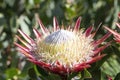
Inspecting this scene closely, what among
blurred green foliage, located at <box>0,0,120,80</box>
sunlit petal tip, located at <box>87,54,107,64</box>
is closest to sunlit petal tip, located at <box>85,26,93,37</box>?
sunlit petal tip, located at <box>87,54,107,64</box>

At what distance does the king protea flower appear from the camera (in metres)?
1.90

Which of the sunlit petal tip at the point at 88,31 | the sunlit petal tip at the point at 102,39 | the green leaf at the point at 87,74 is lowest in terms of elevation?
the green leaf at the point at 87,74

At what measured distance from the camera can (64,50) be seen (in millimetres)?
2029

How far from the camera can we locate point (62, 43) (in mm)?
2049

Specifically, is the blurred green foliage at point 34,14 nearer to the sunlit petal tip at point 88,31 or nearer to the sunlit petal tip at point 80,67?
the sunlit petal tip at point 88,31

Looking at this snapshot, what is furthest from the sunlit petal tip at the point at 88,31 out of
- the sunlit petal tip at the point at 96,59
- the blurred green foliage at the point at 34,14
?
the blurred green foliage at the point at 34,14

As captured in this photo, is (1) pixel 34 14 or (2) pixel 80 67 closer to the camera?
(2) pixel 80 67

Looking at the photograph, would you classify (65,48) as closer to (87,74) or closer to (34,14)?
(87,74)

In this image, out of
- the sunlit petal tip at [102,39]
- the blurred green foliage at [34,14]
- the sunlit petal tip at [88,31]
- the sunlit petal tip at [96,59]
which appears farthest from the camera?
the blurred green foliage at [34,14]

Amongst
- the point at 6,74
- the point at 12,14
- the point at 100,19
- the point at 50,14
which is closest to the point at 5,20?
the point at 12,14

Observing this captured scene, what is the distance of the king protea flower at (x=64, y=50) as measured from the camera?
1903mm

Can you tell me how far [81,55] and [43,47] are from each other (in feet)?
0.66

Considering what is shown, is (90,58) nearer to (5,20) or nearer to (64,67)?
(64,67)

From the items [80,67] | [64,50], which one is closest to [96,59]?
[80,67]
